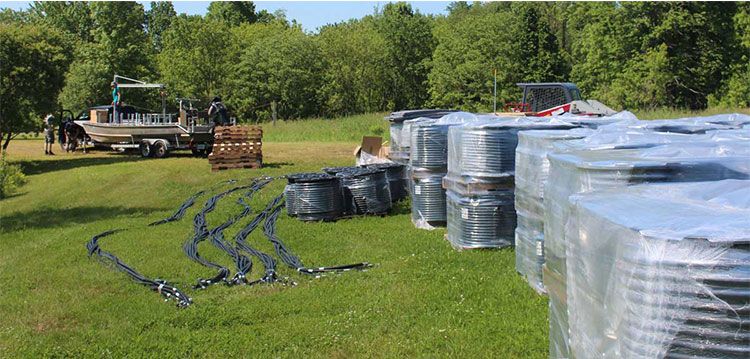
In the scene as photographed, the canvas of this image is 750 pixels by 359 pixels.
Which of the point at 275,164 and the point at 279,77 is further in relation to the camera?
the point at 279,77

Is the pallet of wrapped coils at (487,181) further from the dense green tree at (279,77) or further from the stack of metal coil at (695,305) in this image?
the dense green tree at (279,77)

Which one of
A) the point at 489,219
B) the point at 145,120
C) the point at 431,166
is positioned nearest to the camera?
the point at 489,219

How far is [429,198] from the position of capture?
34.6 feet

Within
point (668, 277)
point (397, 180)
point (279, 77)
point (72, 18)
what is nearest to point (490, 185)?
point (397, 180)

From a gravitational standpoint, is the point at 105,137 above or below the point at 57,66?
below

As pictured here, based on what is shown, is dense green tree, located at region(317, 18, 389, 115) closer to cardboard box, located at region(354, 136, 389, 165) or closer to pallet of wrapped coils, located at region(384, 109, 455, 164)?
cardboard box, located at region(354, 136, 389, 165)

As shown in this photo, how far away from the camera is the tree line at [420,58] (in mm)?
42031

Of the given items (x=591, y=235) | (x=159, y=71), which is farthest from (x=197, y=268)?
(x=159, y=71)

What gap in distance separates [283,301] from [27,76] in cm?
2008

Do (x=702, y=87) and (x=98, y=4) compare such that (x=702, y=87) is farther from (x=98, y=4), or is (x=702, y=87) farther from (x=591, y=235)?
(x=98, y=4)

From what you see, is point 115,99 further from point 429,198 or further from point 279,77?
point 279,77

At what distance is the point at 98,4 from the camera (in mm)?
59750

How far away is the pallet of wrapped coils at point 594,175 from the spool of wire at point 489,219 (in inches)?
139

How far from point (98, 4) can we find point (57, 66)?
133 ft
